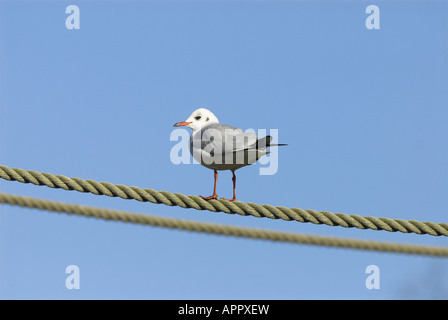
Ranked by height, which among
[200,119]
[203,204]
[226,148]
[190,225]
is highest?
[200,119]

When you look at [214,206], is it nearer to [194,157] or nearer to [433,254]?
[194,157]

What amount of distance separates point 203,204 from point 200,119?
153cm

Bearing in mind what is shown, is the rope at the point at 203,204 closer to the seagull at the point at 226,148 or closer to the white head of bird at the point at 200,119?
the seagull at the point at 226,148

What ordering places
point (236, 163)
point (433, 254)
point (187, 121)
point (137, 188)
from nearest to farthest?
point (137, 188) < point (433, 254) < point (236, 163) < point (187, 121)

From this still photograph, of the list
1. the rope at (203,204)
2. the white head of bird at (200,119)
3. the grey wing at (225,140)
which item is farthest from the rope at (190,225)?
the white head of bird at (200,119)

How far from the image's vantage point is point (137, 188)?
163 inches

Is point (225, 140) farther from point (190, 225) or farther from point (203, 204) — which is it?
point (190, 225)

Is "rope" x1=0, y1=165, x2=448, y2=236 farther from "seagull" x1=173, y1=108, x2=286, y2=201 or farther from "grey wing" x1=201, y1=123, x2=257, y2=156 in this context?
"grey wing" x1=201, y1=123, x2=257, y2=156

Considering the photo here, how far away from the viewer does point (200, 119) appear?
5.56 m

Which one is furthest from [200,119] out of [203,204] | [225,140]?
[203,204]

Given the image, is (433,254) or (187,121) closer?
(433,254)

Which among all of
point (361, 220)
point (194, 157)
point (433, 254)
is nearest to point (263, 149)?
point (194, 157)

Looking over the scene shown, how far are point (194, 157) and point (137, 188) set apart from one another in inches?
40.2

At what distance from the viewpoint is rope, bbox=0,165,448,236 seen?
412 centimetres
